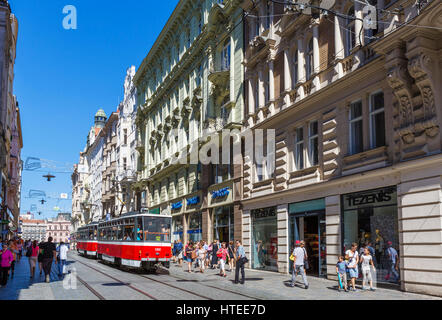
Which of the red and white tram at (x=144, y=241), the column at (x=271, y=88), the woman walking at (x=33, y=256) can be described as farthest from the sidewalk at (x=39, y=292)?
the column at (x=271, y=88)

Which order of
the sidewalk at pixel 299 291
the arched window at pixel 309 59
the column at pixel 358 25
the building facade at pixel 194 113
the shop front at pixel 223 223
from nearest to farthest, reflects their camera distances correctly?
the sidewalk at pixel 299 291 → the column at pixel 358 25 → the arched window at pixel 309 59 → the shop front at pixel 223 223 → the building facade at pixel 194 113

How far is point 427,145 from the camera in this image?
14.5m

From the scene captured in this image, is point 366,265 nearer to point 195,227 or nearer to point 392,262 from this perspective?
point 392,262

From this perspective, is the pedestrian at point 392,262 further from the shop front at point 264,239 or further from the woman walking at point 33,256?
the woman walking at point 33,256

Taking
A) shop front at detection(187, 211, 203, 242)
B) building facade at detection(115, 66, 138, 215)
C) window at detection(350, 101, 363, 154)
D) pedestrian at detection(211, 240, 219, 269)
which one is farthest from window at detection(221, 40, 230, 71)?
building facade at detection(115, 66, 138, 215)

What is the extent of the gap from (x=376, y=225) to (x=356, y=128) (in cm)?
379

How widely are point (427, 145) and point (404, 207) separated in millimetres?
2110

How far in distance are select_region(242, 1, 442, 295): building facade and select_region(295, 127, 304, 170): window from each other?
0.23 feet

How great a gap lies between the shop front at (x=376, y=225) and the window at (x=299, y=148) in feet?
12.8

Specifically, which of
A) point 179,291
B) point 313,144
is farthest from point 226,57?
point 179,291

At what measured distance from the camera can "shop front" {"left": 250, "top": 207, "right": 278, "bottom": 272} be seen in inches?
945

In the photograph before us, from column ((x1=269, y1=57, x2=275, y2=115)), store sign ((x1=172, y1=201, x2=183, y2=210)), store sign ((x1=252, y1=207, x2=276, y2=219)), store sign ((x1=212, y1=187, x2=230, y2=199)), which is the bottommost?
store sign ((x1=252, y1=207, x2=276, y2=219))

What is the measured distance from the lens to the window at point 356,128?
18.1 meters

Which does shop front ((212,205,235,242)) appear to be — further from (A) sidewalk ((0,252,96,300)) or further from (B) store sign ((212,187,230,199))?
(A) sidewalk ((0,252,96,300))
